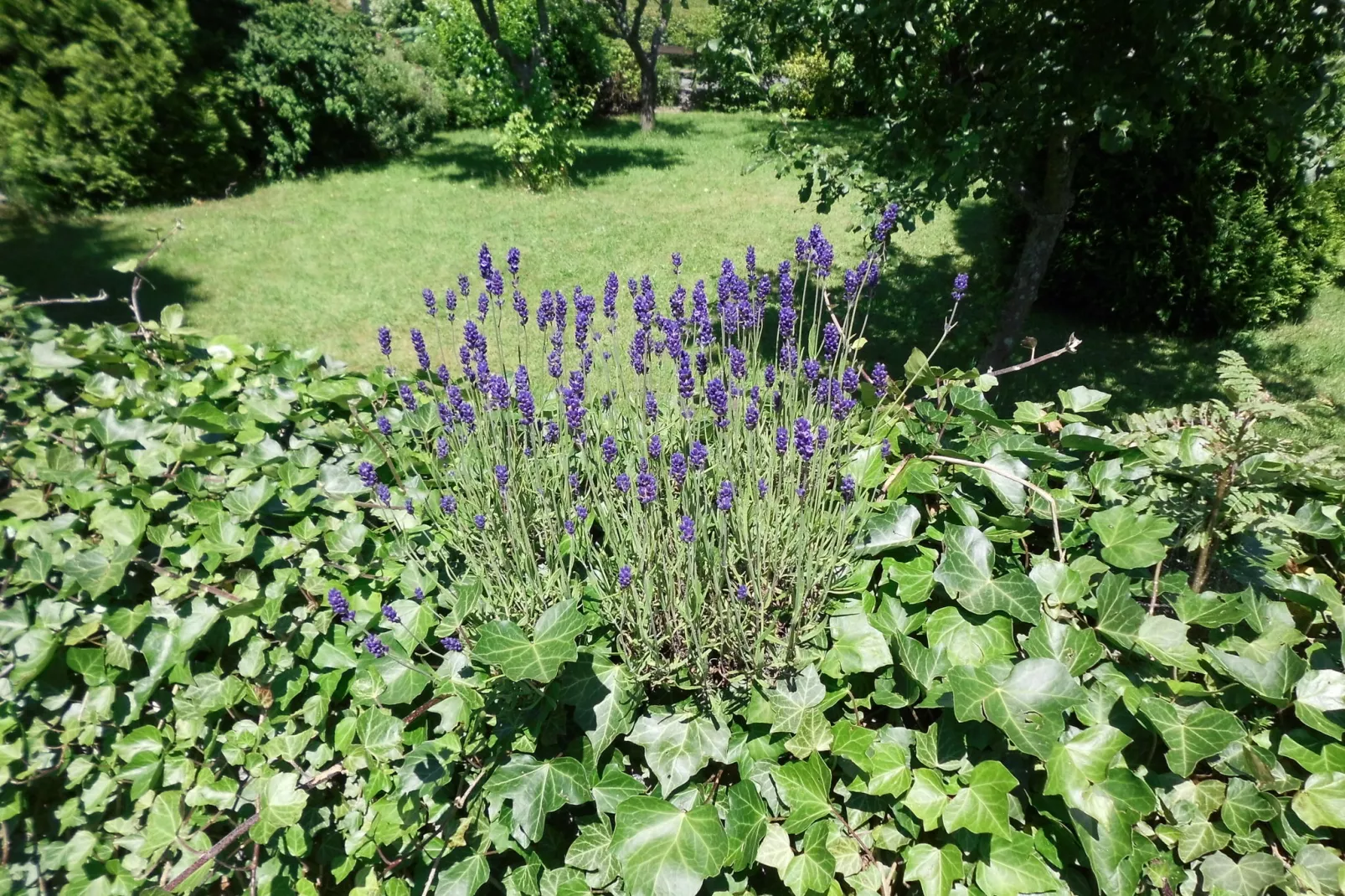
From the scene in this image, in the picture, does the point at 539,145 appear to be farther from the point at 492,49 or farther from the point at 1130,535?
the point at 1130,535

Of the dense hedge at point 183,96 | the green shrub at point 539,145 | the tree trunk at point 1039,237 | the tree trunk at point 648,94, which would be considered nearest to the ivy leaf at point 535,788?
the tree trunk at point 1039,237

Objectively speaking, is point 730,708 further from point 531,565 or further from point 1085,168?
point 1085,168

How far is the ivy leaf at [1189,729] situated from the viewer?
1175mm

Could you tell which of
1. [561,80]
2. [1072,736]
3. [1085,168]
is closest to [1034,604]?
[1072,736]

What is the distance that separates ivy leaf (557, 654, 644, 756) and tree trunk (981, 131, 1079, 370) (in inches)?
158

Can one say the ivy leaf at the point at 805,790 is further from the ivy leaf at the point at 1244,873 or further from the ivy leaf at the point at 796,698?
the ivy leaf at the point at 1244,873

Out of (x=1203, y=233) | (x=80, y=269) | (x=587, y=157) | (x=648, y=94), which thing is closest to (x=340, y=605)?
(x=1203, y=233)

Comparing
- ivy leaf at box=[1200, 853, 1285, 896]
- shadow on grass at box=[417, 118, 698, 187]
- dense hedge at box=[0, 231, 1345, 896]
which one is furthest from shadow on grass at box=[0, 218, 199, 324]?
ivy leaf at box=[1200, 853, 1285, 896]

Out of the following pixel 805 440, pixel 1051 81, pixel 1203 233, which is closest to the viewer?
pixel 805 440

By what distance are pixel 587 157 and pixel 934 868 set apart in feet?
48.3

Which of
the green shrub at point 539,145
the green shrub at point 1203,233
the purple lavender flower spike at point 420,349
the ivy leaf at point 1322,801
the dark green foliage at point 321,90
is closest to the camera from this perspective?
the ivy leaf at point 1322,801

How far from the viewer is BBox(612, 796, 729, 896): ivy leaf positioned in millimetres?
1235

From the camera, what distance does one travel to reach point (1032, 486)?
1.56 metres

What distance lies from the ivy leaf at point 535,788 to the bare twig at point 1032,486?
3.55 feet
